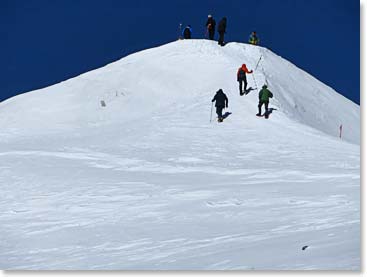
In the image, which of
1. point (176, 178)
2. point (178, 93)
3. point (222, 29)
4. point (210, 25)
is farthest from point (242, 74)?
point (176, 178)

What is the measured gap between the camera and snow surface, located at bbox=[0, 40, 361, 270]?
27.5ft

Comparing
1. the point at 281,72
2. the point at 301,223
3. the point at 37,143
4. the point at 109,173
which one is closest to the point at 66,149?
the point at 37,143

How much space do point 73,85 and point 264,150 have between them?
15850mm

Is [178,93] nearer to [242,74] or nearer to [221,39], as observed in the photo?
[242,74]

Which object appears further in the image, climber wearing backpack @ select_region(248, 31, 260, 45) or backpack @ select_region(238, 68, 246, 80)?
climber wearing backpack @ select_region(248, 31, 260, 45)

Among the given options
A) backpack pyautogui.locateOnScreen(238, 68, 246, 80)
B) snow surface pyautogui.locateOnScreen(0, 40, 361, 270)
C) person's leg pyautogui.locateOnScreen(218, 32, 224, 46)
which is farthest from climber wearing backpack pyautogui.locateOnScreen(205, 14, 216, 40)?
backpack pyautogui.locateOnScreen(238, 68, 246, 80)

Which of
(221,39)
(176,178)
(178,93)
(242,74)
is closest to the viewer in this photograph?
(176,178)

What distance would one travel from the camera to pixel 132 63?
111ft

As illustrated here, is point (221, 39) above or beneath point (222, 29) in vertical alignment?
beneath

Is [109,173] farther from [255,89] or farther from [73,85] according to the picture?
[73,85]

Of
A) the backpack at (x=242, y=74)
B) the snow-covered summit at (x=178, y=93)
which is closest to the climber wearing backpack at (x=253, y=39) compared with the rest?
the snow-covered summit at (x=178, y=93)

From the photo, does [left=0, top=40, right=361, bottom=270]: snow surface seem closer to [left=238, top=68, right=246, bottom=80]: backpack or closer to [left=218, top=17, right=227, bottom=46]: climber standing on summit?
[left=238, top=68, right=246, bottom=80]: backpack

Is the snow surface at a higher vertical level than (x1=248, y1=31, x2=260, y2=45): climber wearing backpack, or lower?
lower

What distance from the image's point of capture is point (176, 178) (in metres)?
14.0
